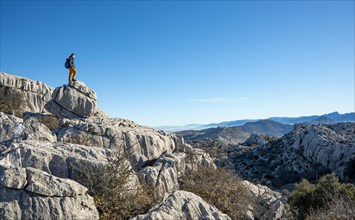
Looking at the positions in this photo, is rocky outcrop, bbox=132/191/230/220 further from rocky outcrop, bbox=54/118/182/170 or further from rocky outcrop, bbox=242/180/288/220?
rocky outcrop, bbox=54/118/182/170

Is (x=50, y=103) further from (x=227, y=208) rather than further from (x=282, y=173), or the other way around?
(x=282, y=173)

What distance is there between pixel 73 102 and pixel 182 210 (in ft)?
63.3

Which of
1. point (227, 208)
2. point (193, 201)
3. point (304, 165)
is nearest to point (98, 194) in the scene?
point (193, 201)

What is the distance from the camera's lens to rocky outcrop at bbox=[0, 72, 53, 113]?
2930 cm

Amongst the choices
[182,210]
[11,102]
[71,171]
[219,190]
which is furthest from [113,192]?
[11,102]

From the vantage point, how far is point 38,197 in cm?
781

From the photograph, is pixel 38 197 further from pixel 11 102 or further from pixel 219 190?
pixel 11 102

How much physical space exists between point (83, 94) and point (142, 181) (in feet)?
53.5

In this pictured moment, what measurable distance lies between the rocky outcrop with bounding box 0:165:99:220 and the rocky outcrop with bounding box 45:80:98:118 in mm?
18087

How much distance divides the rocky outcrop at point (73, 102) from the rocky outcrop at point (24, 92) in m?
4.22

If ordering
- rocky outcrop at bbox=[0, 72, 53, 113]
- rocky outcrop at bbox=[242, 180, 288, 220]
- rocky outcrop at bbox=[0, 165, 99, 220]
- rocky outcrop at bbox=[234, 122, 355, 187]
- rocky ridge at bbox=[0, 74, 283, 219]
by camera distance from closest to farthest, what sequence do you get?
→ rocky outcrop at bbox=[0, 165, 99, 220] → rocky ridge at bbox=[0, 74, 283, 219] → rocky outcrop at bbox=[242, 180, 288, 220] → rocky outcrop at bbox=[0, 72, 53, 113] → rocky outcrop at bbox=[234, 122, 355, 187]

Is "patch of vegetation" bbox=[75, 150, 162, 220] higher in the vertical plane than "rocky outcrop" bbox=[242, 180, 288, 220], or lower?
higher

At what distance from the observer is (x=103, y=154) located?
11.9 meters

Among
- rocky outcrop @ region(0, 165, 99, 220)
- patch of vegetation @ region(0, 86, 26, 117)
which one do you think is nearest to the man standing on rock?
patch of vegetation @ region(0, 86, 26, 117)
